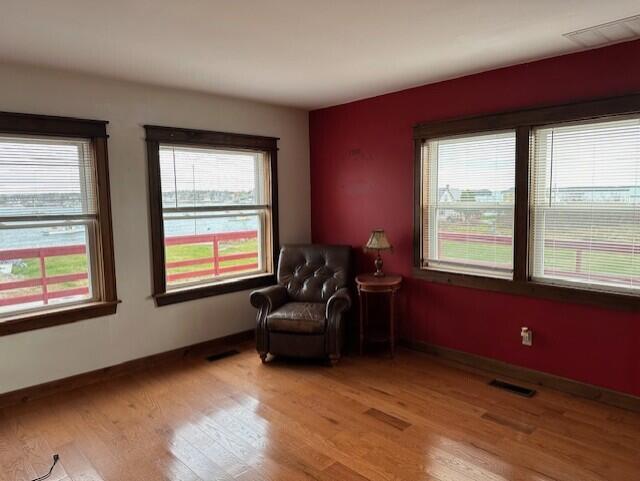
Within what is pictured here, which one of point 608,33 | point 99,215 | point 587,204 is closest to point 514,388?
point 587,204

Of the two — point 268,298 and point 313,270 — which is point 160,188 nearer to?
point 268,298

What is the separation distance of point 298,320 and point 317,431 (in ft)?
3.72

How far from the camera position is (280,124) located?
4707mm

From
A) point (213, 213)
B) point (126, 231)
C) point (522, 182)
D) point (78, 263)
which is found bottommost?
point (78, 263)

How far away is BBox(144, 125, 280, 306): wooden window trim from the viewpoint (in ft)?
12.4

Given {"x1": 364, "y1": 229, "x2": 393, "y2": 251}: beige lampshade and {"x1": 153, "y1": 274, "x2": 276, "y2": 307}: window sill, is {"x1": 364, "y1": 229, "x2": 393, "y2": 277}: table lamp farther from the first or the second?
{"x1": 153, "y1": 274, "x2": 276, "y2": 307}: window sill

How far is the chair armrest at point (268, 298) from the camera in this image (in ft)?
13.0

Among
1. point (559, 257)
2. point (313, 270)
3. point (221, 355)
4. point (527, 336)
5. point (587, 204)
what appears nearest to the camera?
point (587, 204)

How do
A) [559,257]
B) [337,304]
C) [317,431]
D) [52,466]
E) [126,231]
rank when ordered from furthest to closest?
[337,304], [126,231], [559,257], [317,431], [52,466]

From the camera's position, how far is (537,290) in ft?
10.8

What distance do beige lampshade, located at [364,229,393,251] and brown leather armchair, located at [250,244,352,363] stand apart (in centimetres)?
35

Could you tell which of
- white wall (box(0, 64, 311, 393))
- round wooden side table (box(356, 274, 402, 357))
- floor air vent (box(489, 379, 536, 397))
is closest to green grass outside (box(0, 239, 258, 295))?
white wall (box(0, 64, 311, 393))

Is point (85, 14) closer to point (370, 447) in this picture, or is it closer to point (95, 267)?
point (95, 267)

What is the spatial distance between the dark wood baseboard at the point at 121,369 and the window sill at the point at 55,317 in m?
0.45
